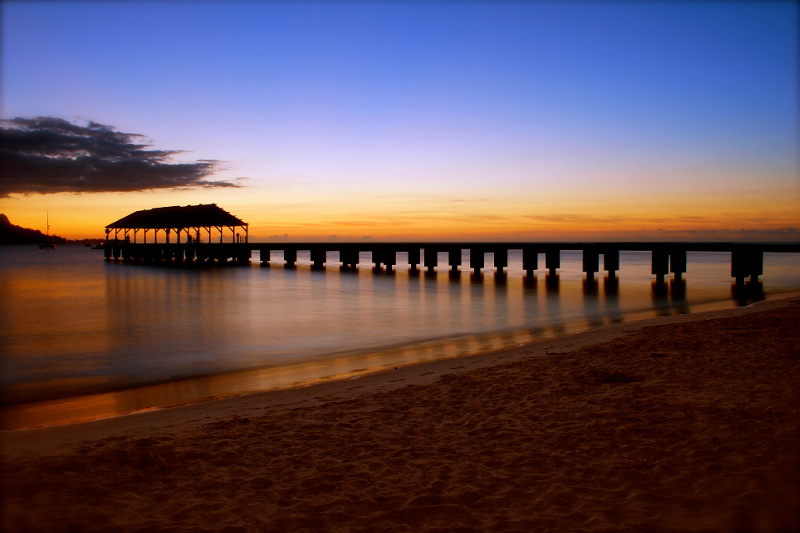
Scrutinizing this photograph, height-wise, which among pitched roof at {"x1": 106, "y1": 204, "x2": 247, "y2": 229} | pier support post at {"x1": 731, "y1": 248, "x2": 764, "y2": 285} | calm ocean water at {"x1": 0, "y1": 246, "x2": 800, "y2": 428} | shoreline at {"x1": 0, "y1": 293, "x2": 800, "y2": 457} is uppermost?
pitched roof at {"x1": 106, "y1": 204, "x2": 247, "y2": 229}

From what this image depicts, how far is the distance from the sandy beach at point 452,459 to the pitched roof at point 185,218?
138 feet

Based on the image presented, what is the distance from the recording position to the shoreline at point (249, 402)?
527 cm

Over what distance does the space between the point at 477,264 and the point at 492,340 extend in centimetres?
2575

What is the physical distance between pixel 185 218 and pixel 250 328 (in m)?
37.2

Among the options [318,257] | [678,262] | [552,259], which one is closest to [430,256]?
[552,259]

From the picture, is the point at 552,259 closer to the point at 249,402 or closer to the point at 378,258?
the point at 378,258

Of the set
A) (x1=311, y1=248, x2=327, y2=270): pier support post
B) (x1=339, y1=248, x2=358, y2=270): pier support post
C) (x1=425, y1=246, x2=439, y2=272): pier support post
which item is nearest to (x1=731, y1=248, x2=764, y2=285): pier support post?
(x1=425, y1=246, x2=439, y2=272): pier support post

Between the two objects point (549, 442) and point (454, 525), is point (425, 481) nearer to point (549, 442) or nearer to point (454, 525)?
point (454, 525)

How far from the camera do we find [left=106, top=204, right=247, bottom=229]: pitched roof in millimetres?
46403

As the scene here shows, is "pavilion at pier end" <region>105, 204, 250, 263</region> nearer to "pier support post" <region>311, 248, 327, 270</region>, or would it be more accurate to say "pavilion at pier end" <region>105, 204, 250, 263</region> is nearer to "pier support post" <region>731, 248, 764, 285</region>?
"pier support post" <region>311, 248, 327, 270</region>

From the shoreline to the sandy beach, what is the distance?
0.06 metres

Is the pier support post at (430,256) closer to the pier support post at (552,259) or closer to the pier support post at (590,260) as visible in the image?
the pier support post at (552,259)

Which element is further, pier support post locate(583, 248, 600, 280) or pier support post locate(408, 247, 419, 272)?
pier support post locate(408, 247, 419, 272)

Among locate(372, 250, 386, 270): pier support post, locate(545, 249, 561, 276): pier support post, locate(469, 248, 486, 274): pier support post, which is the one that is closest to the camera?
locate(545, 249, 561, 276): pier support post
